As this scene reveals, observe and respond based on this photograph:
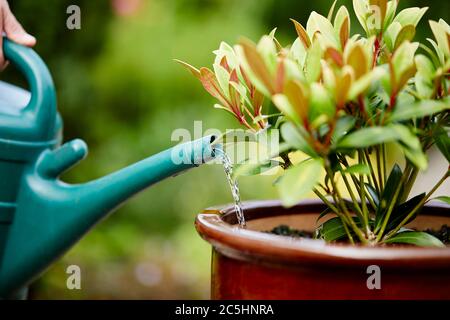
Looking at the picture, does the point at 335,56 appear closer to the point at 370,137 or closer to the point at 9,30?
the point at 370,137

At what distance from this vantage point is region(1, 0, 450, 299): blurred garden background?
7.90 ft

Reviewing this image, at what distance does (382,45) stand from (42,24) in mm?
1801

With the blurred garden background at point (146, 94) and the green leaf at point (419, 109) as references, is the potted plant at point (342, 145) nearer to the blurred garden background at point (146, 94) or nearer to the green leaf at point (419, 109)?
the green leaf at point (419, 109)

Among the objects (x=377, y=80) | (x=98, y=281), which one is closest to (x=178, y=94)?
(x=98, y=281)

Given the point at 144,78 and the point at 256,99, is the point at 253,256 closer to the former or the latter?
the point at 256,99

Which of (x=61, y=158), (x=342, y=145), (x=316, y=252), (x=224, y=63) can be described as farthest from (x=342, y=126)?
(x=61, y=158)

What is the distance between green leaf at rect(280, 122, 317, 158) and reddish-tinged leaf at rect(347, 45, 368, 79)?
9 cm

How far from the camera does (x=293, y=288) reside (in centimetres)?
70

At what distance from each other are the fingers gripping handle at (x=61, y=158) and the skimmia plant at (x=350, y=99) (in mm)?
346

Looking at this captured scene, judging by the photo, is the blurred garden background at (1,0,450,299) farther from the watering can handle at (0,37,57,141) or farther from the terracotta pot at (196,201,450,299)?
the terracotta pot at (196,201,450,299)

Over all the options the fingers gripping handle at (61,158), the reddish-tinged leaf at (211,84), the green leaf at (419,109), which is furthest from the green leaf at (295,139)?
the fingers gripping handle at (61,158)

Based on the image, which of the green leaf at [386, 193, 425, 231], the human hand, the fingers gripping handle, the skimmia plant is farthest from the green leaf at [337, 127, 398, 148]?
the human hand

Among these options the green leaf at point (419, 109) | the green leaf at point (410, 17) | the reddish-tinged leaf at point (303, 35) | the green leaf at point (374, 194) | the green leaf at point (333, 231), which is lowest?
the green leaf at point (333, 231)

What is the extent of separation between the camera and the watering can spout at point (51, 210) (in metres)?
1.09
